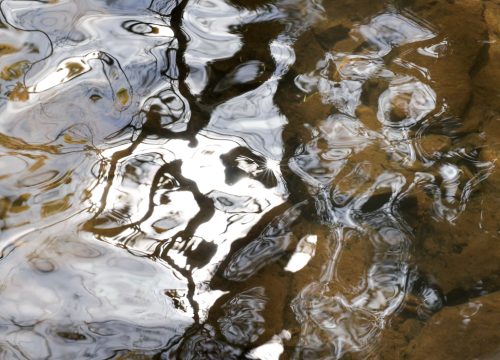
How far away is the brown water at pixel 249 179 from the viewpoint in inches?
86.7

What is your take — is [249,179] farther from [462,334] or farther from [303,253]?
[462,334]

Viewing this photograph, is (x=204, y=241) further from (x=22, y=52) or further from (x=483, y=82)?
(x=483, y=82)

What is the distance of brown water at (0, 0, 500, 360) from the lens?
86.7 inches

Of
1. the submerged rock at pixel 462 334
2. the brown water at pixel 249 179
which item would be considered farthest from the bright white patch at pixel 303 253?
the submerged rock at pixel 462 334

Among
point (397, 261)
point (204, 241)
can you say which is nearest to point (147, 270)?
point (204, 241)

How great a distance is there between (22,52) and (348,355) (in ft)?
7.08

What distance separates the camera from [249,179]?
2.60 m

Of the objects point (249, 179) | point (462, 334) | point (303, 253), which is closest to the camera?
point (462, 334)

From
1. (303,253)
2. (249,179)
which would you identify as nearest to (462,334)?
(303,253)

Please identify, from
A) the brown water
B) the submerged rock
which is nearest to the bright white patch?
the brown water

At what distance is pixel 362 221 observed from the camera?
98.2 inches

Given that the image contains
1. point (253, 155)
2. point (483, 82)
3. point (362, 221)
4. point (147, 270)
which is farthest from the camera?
point (483, 82)

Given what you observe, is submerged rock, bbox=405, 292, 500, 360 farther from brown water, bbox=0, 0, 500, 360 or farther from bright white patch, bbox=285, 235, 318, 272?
bright white patch, bbox=285, 235, 318, 272

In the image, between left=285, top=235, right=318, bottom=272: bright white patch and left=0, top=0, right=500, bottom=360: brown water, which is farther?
left=285, top=235, right=318, bottom=272: bright white patch
